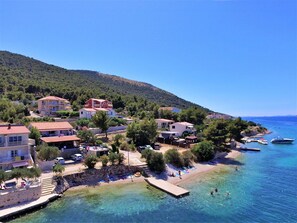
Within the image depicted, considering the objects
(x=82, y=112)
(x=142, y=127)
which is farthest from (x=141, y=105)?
(x=142, y=127)

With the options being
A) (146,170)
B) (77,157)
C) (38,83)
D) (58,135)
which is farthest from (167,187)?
(38,83)

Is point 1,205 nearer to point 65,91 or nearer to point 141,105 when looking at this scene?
point 65,91

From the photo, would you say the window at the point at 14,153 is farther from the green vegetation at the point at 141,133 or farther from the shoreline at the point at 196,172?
the green vegetation at the point at 141,133

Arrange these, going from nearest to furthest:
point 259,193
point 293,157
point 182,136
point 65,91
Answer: point 259,193
point 293,157
point 182,136
point 65,91

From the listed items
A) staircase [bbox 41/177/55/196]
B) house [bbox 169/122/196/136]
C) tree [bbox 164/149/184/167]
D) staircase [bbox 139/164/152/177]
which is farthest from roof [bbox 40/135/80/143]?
house [bbox 169/122/196/136]

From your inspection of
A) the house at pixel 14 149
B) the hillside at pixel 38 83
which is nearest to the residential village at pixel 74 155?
the house at pixel 14 149

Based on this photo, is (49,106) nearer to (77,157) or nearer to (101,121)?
(101,121)

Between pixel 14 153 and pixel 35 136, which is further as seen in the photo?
pixel 35 136
